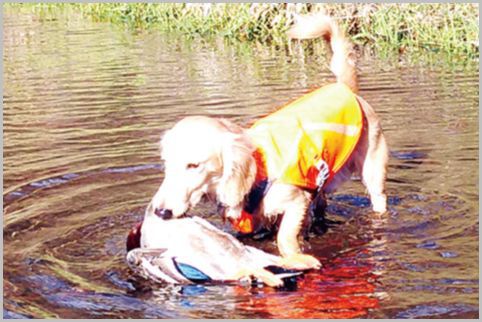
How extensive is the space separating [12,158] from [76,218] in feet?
7.04

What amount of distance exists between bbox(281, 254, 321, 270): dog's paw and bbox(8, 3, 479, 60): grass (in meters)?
10.3

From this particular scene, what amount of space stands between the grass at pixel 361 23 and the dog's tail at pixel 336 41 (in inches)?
337

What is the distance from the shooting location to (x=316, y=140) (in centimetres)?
667

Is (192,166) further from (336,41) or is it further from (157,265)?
(336,41)

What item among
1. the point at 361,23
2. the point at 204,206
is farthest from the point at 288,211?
the point at 361,23

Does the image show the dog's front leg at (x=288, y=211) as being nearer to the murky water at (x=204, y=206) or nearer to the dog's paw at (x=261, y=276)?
the murky water at (x=204, y=206)

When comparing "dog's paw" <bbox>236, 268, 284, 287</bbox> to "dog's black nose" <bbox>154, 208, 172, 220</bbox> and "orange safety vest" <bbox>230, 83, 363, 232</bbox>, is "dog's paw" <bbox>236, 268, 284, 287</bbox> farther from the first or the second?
"orange safety vest" <bbox>230, 83, 363, 232</bbox>

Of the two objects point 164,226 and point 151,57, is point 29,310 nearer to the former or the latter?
point 164,226

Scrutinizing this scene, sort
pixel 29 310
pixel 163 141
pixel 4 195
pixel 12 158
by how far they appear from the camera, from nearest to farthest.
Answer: pixel 29 310, pixel 163 141, pixel 4 195, pixel 12 158

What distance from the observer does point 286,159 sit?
20.9 ft

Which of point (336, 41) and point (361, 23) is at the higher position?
point (336, 41)

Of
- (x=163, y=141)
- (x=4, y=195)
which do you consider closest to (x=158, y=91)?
(x=4, y=195)

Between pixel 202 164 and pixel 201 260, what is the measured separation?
610mm

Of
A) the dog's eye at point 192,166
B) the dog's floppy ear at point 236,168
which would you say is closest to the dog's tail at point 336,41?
the dog's floppy ear at point 236,168
